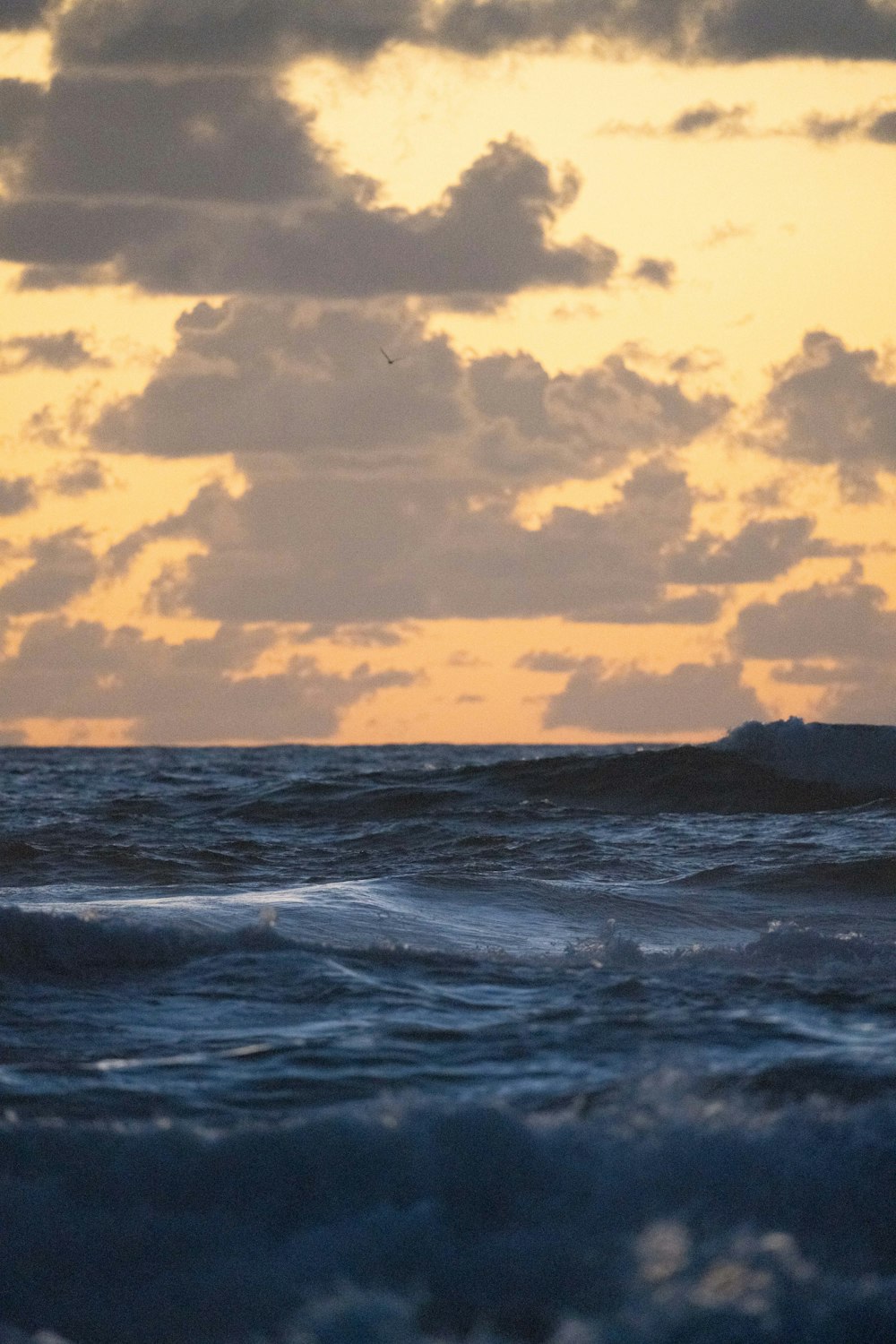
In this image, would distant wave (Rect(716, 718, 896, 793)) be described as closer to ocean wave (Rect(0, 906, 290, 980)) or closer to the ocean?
the ocean

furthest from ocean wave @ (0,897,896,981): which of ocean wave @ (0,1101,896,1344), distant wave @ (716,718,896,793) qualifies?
distant wave @ (716,718,896,793)

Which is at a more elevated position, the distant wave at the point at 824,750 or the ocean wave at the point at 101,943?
the distant wave at the point at 824,750

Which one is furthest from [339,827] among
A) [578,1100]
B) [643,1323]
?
[643,1323]

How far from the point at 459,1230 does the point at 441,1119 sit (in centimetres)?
84

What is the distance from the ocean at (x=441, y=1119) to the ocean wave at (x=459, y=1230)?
0.01m

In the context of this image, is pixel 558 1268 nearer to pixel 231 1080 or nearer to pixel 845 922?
pixel 231 1080

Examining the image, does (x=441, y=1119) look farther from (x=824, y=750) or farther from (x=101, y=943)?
(x=824, y=750)

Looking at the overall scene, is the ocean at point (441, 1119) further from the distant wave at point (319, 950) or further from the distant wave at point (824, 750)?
the distant wave at point (824, 750)

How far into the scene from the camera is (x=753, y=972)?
10.8m

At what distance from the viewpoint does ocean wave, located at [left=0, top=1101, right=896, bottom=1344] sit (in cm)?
570

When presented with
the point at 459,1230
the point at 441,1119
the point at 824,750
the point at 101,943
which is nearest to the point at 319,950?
the point at 101,943

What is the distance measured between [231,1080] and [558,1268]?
227 cm

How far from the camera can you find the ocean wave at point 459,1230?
5695 mm

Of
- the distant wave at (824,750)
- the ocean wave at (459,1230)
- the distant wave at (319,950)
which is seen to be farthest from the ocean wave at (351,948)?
the distant wave at (824,750)
